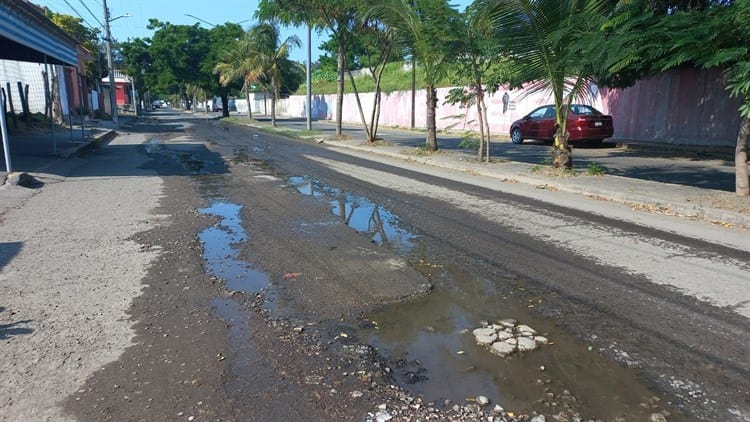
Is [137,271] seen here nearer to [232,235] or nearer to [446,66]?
[232,235]

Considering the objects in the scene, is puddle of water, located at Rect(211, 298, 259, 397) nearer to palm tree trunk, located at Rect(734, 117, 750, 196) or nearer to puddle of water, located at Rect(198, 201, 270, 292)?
puddle of water, located at Rect(198, 201, 270, 292)

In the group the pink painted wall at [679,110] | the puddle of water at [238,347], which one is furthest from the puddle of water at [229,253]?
the pink painted wall at [679,110]

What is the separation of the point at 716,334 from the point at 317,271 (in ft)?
11.5

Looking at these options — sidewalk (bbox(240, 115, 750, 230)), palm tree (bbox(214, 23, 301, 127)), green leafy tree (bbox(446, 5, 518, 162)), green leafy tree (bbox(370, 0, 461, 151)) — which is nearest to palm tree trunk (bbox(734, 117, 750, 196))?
sidewalk (bbox(240, 115, 750, 230))

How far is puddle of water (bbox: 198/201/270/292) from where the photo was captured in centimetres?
514

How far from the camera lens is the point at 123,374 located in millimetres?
3398

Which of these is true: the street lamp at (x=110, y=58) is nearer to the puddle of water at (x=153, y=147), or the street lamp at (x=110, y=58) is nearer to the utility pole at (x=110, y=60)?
the utility pole at (x=110, y=60)

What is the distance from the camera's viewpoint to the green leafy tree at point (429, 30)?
13.7m

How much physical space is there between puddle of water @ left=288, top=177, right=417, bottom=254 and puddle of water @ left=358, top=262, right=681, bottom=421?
1.91 metres

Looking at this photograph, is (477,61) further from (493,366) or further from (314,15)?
(493,366)

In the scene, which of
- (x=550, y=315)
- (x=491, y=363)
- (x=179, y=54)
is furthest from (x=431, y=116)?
(x=179, y=54)

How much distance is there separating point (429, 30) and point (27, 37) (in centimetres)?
960

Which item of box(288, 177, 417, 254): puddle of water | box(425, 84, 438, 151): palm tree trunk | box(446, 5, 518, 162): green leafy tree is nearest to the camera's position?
box(288, 177, 417, 254): puddle of water

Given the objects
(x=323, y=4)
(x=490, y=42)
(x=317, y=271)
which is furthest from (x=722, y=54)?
(x=323, y=4)
